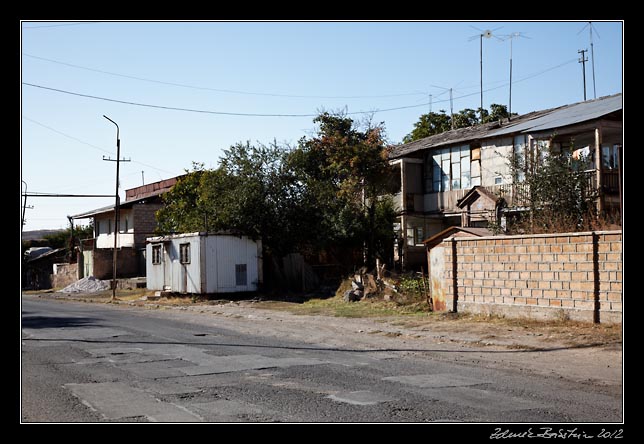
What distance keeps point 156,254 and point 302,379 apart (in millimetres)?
26368

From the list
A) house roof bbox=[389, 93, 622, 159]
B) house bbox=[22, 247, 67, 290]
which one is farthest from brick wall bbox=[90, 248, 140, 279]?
house roof bbox=[389, 93, 622, 159]

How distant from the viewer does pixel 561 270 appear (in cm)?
1720

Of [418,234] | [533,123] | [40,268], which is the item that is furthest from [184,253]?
[40,268]

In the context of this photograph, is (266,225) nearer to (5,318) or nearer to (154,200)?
(154,200)

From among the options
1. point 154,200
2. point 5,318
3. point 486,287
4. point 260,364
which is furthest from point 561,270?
point 154,200

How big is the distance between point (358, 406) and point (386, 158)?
2450 centimetres

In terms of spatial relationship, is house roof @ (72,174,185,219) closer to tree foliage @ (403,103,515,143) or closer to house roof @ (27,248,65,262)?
house roof @ (27,248,65,262)

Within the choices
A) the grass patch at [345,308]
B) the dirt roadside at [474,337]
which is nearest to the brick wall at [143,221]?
the grass patch at [345,308]

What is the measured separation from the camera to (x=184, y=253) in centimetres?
3219

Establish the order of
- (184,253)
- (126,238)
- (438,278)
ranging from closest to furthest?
(438,278), (184,253), (126,238)

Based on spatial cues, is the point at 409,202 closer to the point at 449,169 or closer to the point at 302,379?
the point at 449,169

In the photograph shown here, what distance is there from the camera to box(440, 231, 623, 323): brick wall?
52.9 ft

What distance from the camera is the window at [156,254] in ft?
116

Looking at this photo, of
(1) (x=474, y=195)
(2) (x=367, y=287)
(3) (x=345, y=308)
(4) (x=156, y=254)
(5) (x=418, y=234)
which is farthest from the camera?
(5) (x=418, y=234)
